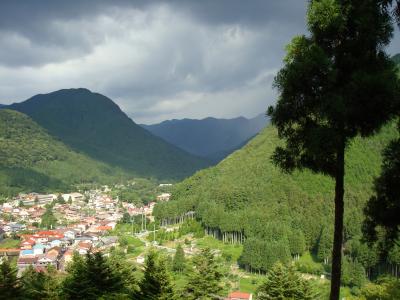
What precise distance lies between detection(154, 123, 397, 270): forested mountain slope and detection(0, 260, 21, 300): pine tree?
58345 millimetres

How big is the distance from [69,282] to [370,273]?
67035mm

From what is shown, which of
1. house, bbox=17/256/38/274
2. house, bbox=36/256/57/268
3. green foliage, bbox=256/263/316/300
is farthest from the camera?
house, bbox=17/256/38/274

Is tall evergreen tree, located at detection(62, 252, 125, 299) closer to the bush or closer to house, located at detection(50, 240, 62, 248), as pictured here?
the bush

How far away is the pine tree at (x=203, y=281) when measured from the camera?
86.9 ft

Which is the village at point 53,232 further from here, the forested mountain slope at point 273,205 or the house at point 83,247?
the forested mountain slope at point 273,205

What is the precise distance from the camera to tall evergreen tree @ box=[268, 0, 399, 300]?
457 inches

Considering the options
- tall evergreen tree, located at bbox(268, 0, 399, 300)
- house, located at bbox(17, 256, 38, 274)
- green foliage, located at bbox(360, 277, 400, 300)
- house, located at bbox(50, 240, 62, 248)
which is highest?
tall evergreen tree, located at bbox(268, 0, 399, 300)

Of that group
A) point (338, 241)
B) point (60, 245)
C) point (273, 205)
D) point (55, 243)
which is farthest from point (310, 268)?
point (55, 243)

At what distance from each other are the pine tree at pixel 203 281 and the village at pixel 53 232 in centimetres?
4596

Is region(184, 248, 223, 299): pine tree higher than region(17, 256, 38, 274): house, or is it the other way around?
region(184, 248, 223, 299): pine tree

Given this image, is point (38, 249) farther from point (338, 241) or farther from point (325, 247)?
point (338, 241)

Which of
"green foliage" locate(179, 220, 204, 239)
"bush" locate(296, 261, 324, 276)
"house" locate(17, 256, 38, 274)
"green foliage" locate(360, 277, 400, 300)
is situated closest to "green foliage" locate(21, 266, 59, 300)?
"green foliage" locate(360, 277, 400, 300)

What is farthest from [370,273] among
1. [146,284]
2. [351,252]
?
[146,284]

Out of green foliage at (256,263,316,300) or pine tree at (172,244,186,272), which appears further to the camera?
pine tree at (172,244,186,272)
